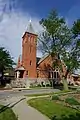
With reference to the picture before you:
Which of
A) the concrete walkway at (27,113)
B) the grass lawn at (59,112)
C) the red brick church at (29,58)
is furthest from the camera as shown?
the red brick church at (29,58)

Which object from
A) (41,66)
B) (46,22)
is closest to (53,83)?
(41,66)

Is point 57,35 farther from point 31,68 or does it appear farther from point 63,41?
point 31,68

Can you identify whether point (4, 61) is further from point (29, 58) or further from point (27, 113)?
point (27, 113)

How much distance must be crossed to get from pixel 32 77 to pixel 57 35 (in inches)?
787

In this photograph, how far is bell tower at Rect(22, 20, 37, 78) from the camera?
67662mm

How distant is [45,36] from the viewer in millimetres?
51938

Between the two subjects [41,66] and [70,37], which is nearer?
[70,37]

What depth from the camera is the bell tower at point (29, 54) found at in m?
67.7

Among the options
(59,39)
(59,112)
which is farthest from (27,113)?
(59,39)

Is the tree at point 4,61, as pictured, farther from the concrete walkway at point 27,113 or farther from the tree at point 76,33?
the concrete walkway at point 27,113

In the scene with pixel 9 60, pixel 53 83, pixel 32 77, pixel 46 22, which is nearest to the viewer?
pixel 46 22

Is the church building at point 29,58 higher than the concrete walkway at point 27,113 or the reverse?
higher

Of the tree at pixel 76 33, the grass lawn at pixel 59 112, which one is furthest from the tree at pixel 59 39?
the grass lawn at pixel 59 112

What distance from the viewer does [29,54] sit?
67938mm
